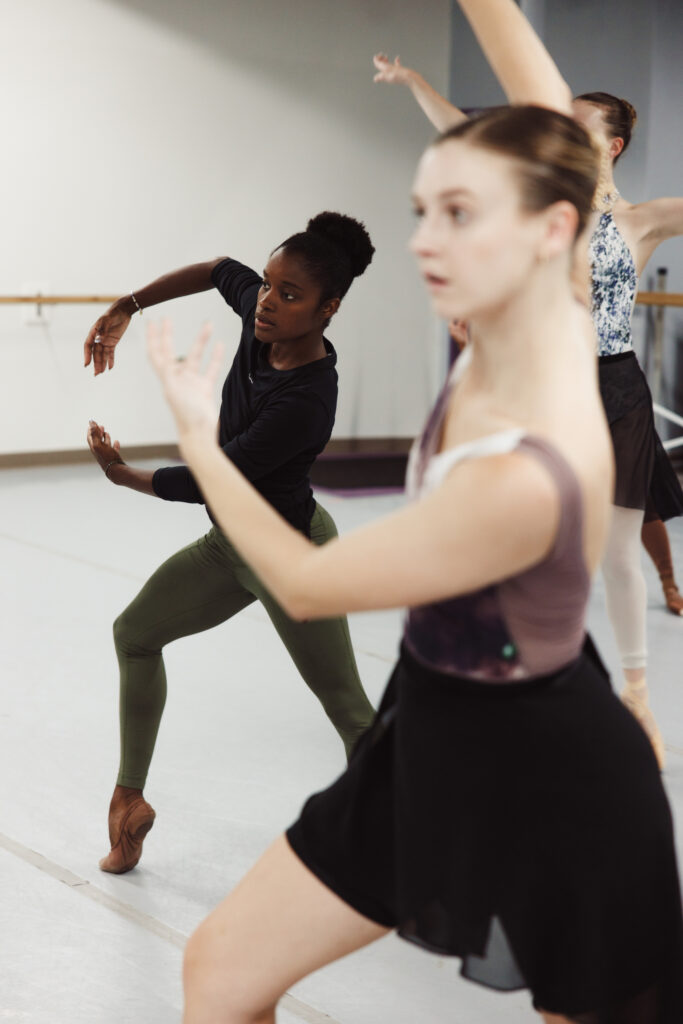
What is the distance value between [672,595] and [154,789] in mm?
2414

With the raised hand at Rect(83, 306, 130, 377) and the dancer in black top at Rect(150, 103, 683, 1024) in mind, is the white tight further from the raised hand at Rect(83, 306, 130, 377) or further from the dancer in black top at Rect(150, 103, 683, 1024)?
the dancer in black top at Rect(150, 103, 683, 1024)

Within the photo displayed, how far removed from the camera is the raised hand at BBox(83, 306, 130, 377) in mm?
2475

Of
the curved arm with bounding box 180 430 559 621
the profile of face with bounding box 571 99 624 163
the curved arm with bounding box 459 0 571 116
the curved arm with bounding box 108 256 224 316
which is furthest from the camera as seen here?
the profile of face with bounding box 571 99 624 163

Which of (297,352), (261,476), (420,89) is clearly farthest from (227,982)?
(420,89)

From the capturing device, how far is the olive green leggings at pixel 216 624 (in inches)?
92.7

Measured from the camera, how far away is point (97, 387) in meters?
7.77

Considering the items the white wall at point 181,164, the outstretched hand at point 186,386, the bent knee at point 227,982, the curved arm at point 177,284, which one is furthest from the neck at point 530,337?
the white wall at point 181,164

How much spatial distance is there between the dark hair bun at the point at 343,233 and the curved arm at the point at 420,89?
1.07 ft

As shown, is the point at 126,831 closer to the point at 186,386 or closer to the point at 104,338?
the point at 104,338

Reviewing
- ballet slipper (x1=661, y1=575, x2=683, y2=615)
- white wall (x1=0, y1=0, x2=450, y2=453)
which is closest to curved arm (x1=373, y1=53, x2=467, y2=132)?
ballet slipper (x1=661, y1=575, x2=683, y2=615)

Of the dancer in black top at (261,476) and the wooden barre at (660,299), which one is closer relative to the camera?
the dancer in black top at (261,476)

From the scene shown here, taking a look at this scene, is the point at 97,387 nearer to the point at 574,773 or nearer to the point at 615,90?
the point at 615,90

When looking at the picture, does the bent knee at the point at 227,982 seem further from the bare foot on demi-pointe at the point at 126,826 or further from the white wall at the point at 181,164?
the white wall at the point at 181,164

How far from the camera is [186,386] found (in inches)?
46.6
